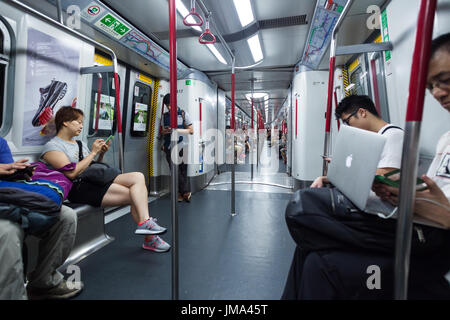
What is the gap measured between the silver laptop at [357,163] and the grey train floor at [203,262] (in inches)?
38.7

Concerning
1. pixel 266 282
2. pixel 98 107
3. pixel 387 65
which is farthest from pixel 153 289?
pixel 387 65

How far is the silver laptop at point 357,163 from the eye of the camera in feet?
2.97

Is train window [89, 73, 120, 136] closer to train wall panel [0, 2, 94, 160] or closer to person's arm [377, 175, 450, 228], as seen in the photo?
train wall panel [0, 2, 94, 160]

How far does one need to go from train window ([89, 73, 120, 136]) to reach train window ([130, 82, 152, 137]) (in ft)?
1.97

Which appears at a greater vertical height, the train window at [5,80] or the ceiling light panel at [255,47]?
the ceiling light panel at [255,47]

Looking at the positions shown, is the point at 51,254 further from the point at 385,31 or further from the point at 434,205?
the point at 385,31

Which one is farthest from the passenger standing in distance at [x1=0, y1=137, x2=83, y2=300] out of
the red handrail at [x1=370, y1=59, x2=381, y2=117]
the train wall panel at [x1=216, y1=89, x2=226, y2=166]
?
the train wall panel at [x1=216, y1=89, x2=226, y2=166]

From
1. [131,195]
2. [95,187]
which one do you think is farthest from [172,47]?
[95,187]

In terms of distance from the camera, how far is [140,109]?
4289mm

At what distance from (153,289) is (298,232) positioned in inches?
47.7

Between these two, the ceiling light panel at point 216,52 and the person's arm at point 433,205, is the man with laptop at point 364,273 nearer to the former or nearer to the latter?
the person's arm at point 433,205

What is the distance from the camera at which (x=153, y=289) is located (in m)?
1.64

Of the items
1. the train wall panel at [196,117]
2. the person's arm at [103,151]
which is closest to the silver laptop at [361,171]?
the person's arm at [103,151]
